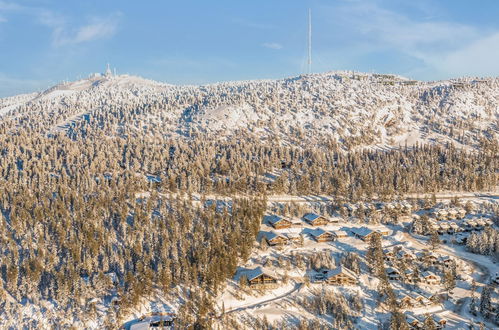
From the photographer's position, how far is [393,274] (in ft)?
231

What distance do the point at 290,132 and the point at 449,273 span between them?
136445 mm

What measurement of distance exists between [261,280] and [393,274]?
83.0 ft

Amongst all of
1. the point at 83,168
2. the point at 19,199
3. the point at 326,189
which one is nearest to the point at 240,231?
the point at 326,189

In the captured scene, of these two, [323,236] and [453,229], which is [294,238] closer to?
[323,236]

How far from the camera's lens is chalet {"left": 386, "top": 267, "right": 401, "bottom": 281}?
2739 inches

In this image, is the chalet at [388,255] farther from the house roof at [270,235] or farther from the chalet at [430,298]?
the house roof at [270,235]

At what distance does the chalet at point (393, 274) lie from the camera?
6956 cm

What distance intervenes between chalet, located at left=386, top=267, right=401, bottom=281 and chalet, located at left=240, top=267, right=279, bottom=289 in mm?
21577

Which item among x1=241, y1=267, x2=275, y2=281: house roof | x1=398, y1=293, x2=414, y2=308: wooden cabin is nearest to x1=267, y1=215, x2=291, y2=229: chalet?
x1=241, y1=267, x2=275, y2=281: house roof

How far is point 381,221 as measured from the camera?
3925 inches

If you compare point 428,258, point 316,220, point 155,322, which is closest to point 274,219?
point 316,220

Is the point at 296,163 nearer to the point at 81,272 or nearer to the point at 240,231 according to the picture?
the point at 240,231

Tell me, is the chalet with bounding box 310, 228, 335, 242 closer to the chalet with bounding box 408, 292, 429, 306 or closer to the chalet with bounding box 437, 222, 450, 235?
the chalet with bounding box 408, 292, 429, 306

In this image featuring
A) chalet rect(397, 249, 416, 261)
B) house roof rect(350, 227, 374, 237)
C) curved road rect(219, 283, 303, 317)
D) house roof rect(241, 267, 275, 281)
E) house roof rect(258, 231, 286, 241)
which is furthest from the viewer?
house roof rect(350, 227, 374, 237)
